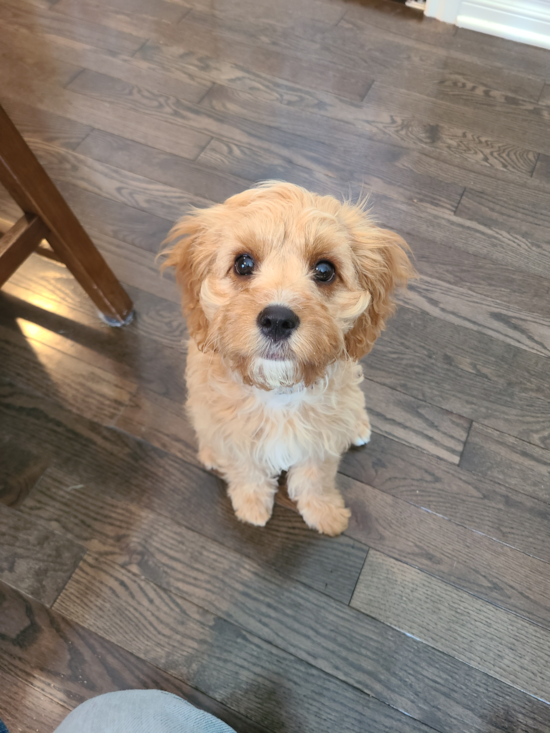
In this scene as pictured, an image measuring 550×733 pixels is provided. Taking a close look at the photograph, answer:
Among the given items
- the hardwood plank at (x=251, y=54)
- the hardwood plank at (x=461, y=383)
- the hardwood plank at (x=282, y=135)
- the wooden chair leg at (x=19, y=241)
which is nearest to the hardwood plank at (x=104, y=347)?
the wooden chair leg at (x=19, y=241)

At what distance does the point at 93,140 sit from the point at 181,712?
2.14m

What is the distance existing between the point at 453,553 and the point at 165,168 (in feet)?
5.96

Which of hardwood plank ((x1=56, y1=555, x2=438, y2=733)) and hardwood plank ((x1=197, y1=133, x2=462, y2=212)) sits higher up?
hardwood plank ((x1=197, y1=133, x2=462, y2=212))

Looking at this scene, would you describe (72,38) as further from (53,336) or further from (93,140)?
(53,336)

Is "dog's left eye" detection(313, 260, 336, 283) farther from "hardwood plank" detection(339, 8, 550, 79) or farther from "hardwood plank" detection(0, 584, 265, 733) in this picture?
"hardwood plank" detection(339, 8, 550, 79)

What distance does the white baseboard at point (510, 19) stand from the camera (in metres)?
2.24

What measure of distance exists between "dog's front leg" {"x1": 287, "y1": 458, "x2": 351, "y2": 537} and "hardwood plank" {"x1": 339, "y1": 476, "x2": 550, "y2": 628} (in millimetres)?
56

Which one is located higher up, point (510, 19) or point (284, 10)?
point (284, 10)

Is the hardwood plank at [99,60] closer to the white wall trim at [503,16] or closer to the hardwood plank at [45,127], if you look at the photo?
the hardwood plank at [45,127]

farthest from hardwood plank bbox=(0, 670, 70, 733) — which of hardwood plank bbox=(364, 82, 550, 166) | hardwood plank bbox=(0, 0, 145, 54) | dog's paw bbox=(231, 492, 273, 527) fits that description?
hardwood plank bbox=(0, 0, 145, 54)

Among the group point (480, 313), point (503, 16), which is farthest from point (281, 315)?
point (503, 16)

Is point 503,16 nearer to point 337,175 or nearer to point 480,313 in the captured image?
point 337,175

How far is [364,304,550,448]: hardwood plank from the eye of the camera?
5.18 ft

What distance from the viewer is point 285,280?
93cm
